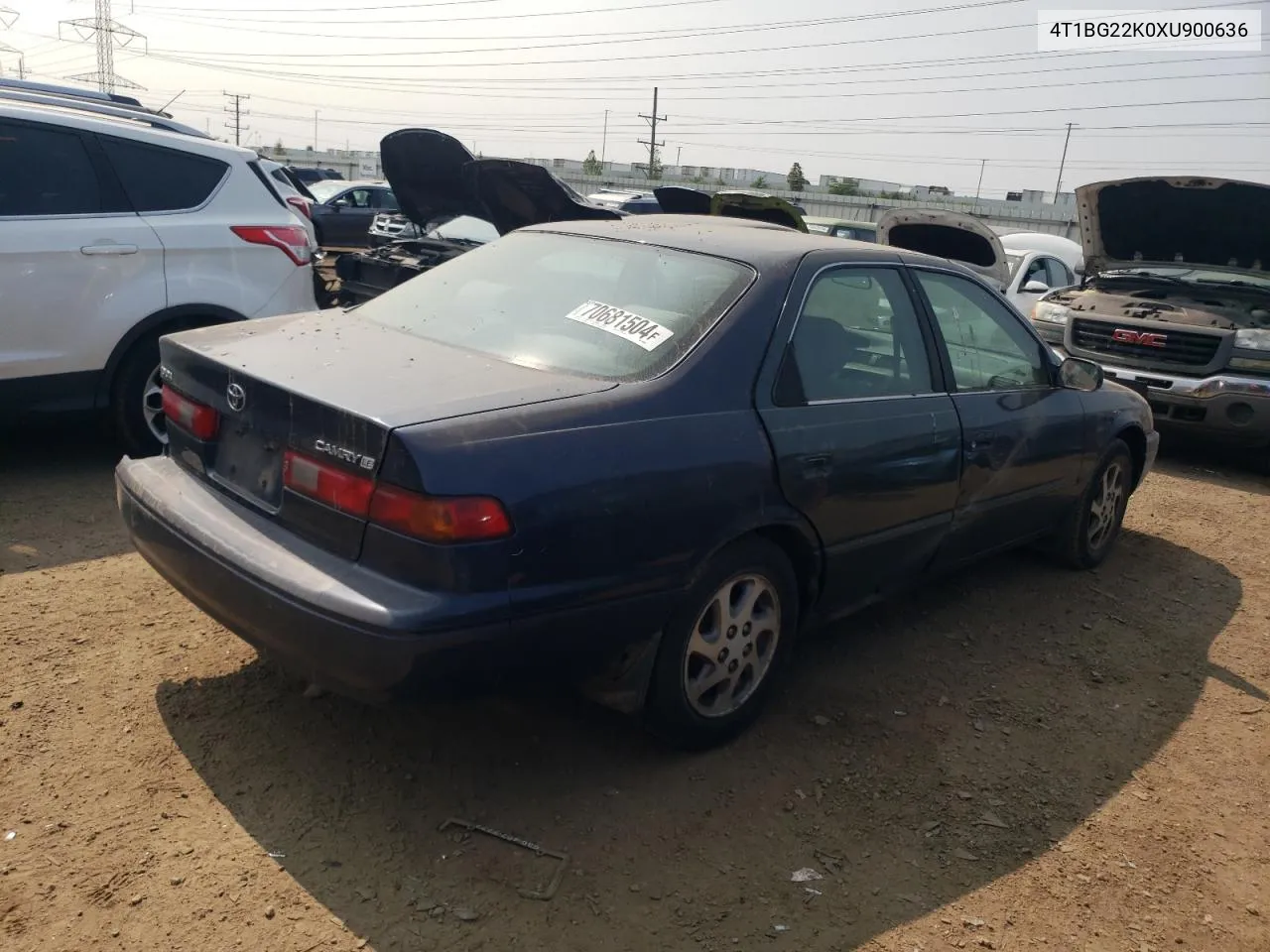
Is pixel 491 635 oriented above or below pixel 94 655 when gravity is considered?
above

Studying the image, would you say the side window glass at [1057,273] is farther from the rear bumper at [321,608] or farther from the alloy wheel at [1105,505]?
the rear bumper at [321,608]

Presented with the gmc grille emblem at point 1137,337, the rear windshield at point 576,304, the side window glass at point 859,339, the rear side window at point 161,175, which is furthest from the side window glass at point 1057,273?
the rear windshield at point 576,304

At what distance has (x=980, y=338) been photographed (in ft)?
14.0

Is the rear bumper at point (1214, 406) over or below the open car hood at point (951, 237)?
below

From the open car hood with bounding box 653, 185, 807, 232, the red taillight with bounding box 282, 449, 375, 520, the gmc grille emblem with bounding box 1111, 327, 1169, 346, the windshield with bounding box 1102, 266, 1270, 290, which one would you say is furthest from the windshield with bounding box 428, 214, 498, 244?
the red taillight with bounding box 282, 449, 375, 520

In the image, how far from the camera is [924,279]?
13.2ft

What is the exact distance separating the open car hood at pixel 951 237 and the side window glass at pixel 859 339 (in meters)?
5.74

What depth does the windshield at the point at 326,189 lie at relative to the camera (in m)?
20.2

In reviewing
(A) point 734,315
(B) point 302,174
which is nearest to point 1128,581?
(A) point 734,315

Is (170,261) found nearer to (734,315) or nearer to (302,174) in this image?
(734,315)

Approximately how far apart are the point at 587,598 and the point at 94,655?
1.96 metres

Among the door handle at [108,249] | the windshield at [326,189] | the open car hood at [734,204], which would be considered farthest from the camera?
the windshield at [326,189]

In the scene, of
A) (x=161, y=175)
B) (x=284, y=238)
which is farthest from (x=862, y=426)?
(x=161, y=175)

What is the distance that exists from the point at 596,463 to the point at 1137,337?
22.7 ft
